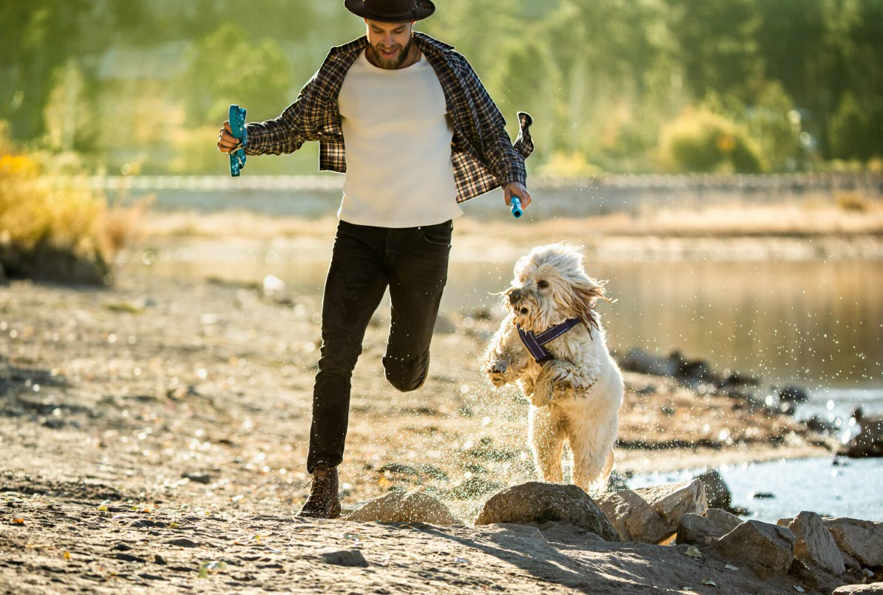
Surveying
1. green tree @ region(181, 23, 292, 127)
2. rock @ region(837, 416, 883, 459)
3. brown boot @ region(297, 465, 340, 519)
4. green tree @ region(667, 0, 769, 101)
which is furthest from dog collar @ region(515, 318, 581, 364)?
green tree @ region(667, 0, 769, 101)

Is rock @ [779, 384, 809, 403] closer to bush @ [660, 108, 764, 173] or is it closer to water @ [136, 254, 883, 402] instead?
water @ [136, 254, 883, 402]

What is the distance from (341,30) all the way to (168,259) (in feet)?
320

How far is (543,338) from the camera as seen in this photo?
22.4ft

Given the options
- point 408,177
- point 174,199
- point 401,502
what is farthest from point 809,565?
point 174,199

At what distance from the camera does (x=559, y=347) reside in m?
6.81

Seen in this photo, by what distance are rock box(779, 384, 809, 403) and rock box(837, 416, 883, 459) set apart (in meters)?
2.33

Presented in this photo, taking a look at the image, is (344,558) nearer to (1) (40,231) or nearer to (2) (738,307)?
(1) (40,231)

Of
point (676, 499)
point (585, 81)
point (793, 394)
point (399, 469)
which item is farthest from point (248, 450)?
point (585, 81)

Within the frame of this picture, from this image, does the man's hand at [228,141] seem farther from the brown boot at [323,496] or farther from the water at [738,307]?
the water at [738,307]

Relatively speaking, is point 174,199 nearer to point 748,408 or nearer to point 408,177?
point 748,408

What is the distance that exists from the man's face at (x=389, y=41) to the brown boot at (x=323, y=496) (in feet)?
6.89

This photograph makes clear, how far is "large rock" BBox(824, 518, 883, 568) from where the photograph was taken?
22.0 ft

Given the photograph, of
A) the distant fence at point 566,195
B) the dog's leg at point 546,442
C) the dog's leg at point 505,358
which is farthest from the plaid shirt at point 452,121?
the distant fence at point 566,195

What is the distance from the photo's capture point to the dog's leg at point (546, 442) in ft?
23.5
